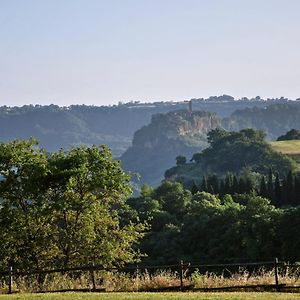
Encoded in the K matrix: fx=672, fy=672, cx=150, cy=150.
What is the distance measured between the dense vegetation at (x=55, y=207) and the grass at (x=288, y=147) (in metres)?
153

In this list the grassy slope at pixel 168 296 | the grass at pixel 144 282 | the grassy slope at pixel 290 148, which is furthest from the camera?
the grassy slope at pixel 290 148

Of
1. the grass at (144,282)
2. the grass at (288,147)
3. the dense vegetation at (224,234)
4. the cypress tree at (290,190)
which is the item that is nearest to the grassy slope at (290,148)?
the grass at (288,147)

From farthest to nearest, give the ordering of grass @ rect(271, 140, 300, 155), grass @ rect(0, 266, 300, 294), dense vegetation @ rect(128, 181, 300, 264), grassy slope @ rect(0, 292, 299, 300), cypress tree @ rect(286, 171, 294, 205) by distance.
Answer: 1. grass @ rect(271, 140, 300, 155)
2. cypress tree @ rect(286, 171, 294, 205)
3. dense vegetation @ rect(128, 181, 300, 264)
4. grass @ rect(0, 266, 300, 294)
5. grassy slope @ rect(0, 292, 299, 300)

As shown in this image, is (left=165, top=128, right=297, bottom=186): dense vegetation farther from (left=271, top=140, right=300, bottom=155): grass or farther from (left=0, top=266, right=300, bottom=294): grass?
(left=0, top=266, right=300, bottom=294): grass

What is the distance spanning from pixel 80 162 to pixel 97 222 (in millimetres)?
2825

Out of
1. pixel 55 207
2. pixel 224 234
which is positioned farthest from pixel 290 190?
pixel 55 207

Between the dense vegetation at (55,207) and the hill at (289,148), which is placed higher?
the dense vegetation at (55,207)

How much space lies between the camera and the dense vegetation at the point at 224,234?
210ft

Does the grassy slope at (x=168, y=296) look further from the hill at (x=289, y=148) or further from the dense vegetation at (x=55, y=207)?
the hill at (x=289, y=148)

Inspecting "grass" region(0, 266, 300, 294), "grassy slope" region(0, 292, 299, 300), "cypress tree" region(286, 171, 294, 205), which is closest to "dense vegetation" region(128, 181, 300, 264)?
"cypress tree" region(286, 171, 294, 205)

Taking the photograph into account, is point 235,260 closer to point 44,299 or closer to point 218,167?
point 44,299

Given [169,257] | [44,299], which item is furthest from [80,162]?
[169,257]

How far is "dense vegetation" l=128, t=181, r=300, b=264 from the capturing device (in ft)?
210

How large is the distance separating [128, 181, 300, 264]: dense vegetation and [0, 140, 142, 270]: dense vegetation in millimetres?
33705
